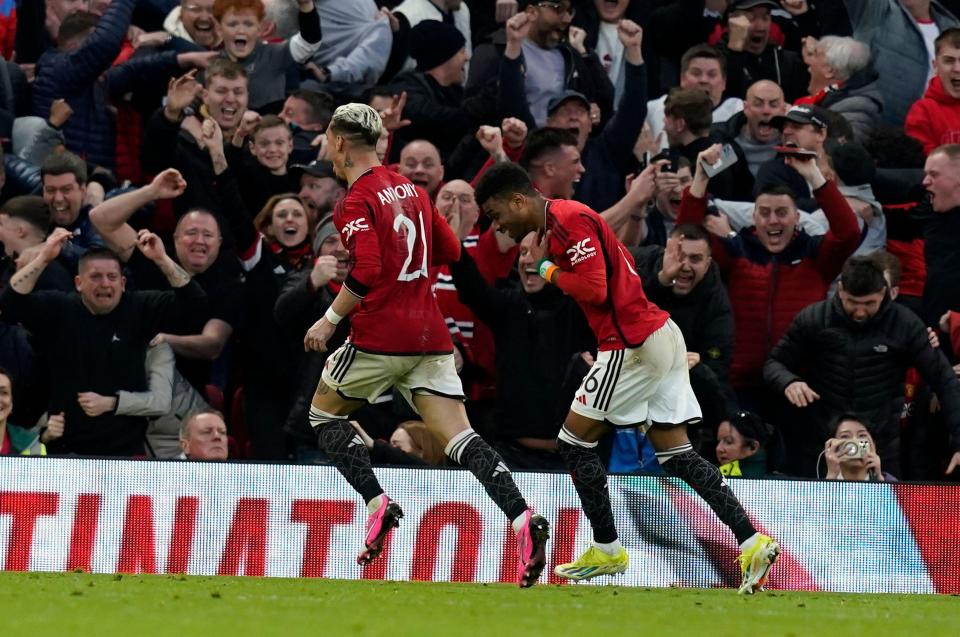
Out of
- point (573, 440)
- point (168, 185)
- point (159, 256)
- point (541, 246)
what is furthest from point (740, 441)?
point (168, 185)

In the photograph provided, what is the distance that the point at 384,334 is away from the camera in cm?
980

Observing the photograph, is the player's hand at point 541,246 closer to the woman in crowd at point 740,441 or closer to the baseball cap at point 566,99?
the woman in crowd at point 740,441

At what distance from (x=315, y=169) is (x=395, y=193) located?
420 centimetres

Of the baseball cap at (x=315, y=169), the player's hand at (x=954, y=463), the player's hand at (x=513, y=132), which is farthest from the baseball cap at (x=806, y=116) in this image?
the baseball cap at (x=315, y=169)

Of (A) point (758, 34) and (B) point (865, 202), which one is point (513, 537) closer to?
(B) point (865, 202)

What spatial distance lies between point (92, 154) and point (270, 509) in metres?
4.78

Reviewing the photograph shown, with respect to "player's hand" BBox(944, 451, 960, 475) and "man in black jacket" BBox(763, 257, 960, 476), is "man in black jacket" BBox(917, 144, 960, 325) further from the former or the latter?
"player's hand" BBox(944, 451, 960, 475)

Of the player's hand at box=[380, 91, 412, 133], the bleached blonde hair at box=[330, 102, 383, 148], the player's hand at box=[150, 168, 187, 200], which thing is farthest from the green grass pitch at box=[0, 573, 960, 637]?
the player's hand at box=[380, 91, 412, 133]

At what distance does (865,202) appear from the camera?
13.7 m

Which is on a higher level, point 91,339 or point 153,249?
point 153,249

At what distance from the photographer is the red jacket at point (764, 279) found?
42.5 ft

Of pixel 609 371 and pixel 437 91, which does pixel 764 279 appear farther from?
pixel 437 91

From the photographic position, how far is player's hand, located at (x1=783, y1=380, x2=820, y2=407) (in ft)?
40.1

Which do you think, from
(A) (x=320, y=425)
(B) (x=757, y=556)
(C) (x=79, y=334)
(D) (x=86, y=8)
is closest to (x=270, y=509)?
(A) (x=320, y=425)
